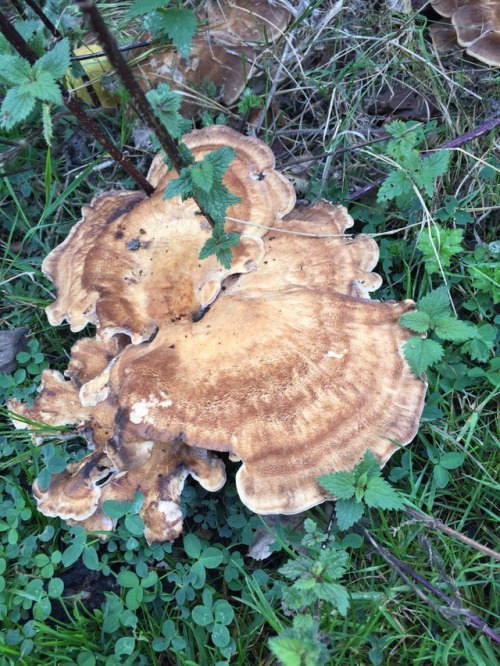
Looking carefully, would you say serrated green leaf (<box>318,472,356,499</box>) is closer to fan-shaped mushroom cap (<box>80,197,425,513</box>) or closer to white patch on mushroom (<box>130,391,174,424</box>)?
fan-shaped mushroom cap (<box>80,197,425,513</box>)

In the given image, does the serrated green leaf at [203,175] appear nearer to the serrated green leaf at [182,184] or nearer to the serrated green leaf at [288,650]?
the serrated green leaf at [182,184]

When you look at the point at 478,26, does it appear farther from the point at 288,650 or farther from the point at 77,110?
Result: the point at 288,650

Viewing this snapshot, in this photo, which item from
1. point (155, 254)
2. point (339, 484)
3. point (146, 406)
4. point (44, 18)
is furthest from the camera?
point (44, 18)

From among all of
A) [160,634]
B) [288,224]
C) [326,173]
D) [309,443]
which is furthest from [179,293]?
[160,634]

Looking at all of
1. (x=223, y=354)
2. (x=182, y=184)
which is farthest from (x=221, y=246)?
(x=223, y=354)

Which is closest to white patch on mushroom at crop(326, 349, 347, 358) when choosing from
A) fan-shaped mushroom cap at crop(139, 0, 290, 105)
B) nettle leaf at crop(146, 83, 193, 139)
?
nettle leaf at crop(146, 83, 193, 139)

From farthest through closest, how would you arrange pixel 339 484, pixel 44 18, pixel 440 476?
1. pixel 44 18
2. pixel 440 476
3. pixel 339 484
